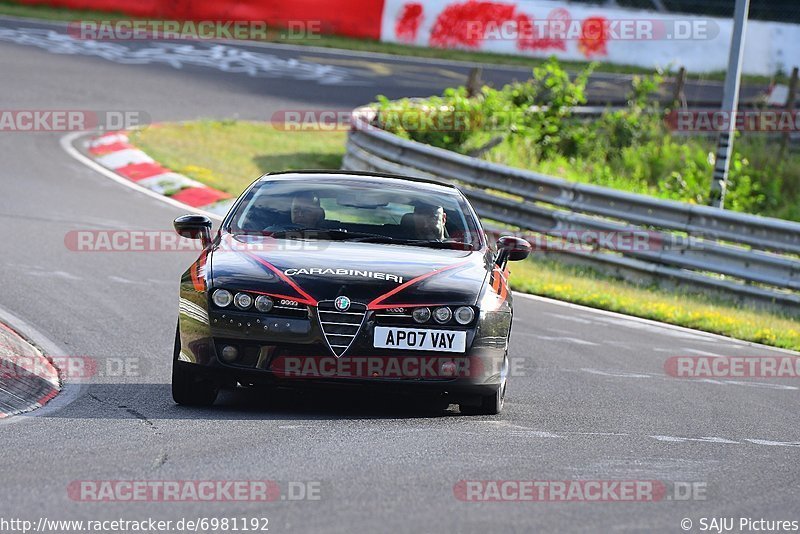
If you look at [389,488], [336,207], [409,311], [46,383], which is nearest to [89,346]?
[46,383]

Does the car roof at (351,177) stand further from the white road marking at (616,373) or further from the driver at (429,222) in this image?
the white road marking at (616,373)

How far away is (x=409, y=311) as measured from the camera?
23.5ft

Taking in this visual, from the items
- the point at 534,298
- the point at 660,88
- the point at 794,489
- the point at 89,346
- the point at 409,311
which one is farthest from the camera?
the point at 660,88

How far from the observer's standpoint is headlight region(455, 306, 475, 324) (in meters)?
7.27

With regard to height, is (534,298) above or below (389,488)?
below

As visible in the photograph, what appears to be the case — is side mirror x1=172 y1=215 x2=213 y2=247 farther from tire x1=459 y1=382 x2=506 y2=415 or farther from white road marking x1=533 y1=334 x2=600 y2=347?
white road marking x1=533 y1=334 x2=600 y2=347

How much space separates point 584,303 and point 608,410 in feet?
16.3

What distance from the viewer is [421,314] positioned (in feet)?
23.5

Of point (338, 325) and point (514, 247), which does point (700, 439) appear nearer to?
point (514, 247)

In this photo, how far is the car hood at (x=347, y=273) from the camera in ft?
23.5

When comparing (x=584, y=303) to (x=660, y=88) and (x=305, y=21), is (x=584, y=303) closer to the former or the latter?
(x=660, y=88)

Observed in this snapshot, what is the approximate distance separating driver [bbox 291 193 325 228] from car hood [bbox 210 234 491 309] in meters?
0.37
